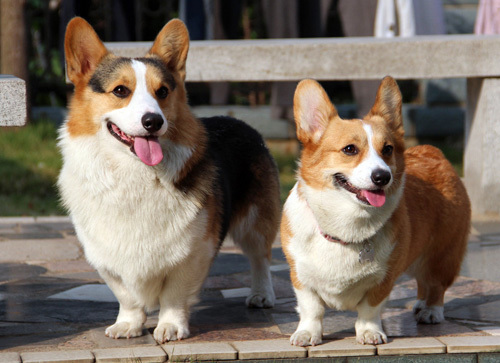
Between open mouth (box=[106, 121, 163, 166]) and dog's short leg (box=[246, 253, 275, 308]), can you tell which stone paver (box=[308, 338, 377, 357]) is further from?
open mouth (box=[106, 121, 163, 166])

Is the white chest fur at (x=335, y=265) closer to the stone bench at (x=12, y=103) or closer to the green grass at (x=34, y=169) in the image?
the stone bench at (x=12, y=103)

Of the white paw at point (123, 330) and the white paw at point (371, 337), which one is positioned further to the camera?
the white paw at point (123, 330)

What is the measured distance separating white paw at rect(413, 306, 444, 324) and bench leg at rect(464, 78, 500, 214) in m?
2.53

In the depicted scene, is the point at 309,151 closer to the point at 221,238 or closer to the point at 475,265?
the point at 221,238

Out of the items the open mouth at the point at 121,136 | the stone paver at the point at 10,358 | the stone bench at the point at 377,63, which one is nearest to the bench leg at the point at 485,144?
the stone bench at the point at 377,63

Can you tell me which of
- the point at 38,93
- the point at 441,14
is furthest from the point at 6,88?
the point at 38,93

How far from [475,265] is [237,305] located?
1.48 meters

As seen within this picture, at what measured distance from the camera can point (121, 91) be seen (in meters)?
3.19

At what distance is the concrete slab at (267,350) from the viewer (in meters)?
2.95

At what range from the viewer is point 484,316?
349cm

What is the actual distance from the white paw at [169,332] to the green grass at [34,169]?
3.45m

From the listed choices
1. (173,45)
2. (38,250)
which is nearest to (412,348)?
(173,45)

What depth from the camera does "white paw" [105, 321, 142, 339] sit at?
3250 millimetres

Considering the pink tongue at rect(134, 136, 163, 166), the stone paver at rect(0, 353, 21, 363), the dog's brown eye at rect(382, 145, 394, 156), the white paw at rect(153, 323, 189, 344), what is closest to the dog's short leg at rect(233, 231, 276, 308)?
the white paw at rect(153, 323, 189, 344)
